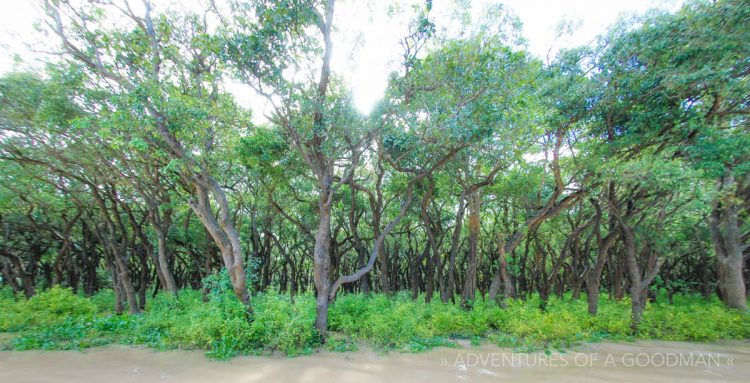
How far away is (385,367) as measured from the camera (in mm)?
5695

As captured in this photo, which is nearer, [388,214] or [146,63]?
[146,63]

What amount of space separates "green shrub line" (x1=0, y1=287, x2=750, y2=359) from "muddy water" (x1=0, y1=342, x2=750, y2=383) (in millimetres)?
339

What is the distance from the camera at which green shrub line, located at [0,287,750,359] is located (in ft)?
20.4

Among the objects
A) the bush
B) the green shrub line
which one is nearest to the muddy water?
the green shrub line

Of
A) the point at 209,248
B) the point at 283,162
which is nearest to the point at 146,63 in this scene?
the point at 283,162

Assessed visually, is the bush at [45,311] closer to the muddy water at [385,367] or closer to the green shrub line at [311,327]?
the green shrub line at [311,327]

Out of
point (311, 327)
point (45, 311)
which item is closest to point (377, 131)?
point (311, 327)

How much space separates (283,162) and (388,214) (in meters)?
5.89

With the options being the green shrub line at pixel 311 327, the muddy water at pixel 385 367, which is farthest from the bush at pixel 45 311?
the muddy water at pixel 385 367

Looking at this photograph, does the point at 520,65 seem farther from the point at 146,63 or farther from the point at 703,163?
the point at 146,63

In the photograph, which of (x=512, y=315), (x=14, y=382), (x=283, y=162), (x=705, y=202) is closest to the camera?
(x=14, y=382)

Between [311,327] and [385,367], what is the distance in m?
1.77

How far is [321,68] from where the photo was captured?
7379mm

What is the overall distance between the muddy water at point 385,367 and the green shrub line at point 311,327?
34 cm
